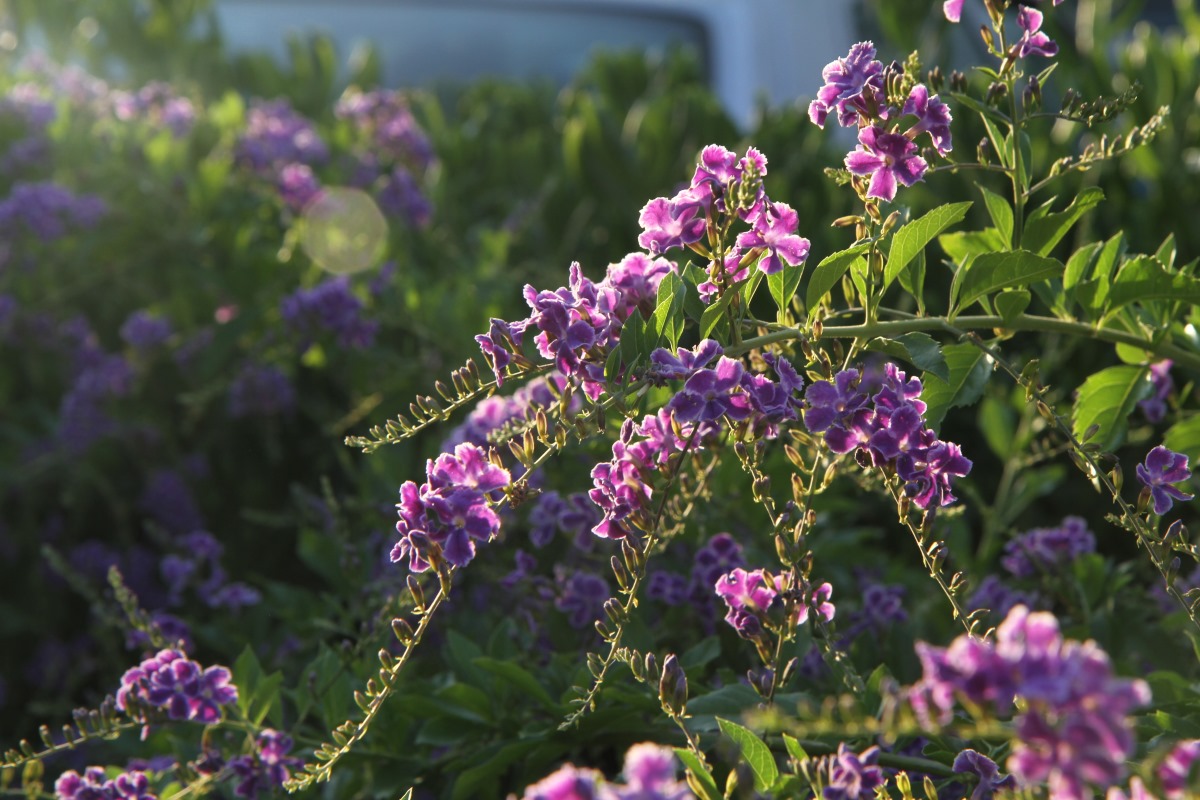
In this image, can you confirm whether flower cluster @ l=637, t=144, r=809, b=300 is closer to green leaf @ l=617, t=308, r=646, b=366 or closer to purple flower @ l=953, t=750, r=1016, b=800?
green leaf @ l=617, t=308, r=646, b=366

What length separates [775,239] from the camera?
4.81 ft

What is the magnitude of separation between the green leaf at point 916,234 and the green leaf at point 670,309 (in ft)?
0.81

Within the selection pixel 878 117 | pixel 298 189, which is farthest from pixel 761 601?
pixel 298 189

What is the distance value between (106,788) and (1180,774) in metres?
1.21

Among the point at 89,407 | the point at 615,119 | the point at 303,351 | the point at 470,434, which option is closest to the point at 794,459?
the point at 470,434

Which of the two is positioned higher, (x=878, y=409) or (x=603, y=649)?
(x=878, y=409)

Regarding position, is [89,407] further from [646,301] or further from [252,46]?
[252,46]

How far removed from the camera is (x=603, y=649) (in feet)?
6.70

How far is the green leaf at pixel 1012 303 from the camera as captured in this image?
1.55m

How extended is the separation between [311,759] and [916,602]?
1154 millimetres

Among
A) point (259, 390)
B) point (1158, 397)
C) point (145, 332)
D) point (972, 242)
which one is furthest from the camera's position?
point (145, 332)

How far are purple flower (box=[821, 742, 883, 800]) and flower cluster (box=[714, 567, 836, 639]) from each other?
22 centimetres

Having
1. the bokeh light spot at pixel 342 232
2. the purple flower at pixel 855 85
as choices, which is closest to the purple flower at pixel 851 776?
the purple flower at pixel 855 85

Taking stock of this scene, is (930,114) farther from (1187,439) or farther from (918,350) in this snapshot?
(1187,439)
